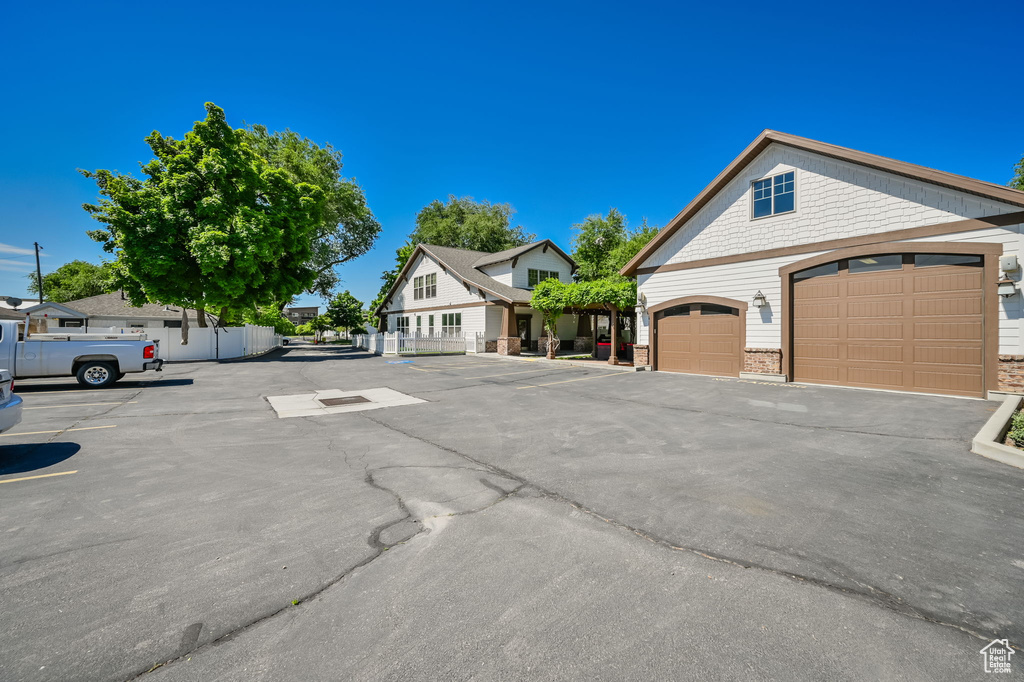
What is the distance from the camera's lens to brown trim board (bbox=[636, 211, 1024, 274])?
9766 millimetres

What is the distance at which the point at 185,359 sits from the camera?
22.4 meters

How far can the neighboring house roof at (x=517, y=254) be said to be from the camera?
29.4 m

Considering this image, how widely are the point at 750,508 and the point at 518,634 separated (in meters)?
2.81

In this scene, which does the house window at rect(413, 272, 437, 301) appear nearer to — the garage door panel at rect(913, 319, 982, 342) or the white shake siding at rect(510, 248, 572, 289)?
the white shake siding at rect(510, 248, 572, 289)

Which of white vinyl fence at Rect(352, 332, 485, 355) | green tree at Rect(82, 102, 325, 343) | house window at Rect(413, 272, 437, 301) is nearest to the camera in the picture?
green tree at Rect(82, 102, 325, 343)

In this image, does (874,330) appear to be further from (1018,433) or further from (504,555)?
(504,555)

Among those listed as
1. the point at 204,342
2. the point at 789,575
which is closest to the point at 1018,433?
the point at 789,575

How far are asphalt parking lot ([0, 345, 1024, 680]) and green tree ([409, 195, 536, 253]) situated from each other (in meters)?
44.6

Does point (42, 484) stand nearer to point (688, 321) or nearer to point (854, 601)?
point (854, 601)

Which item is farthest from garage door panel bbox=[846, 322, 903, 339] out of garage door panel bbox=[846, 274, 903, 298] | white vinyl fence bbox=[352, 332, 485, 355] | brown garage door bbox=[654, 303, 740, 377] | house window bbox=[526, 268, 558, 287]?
house window bbox=[526, 268, 558, 287]

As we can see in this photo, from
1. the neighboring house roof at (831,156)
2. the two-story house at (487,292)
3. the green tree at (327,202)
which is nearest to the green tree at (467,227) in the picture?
the green tree at (327,202)

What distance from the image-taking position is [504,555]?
321cm

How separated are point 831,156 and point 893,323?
5105 mm

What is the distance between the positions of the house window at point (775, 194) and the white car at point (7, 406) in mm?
17603
